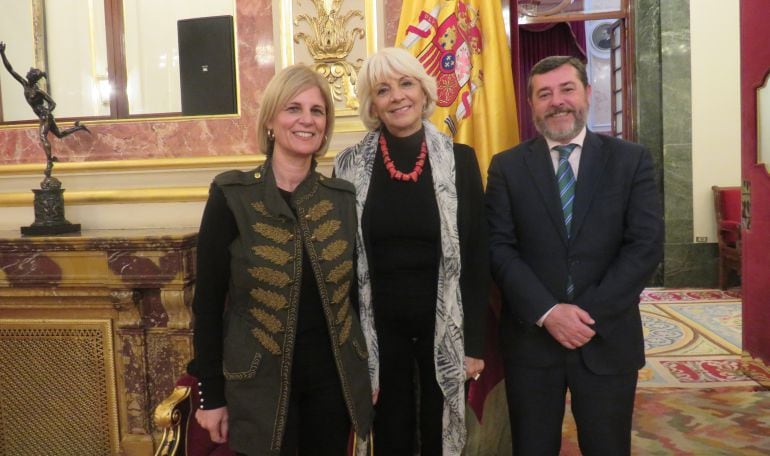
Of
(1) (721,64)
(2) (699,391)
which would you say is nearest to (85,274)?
(2) (699,391)

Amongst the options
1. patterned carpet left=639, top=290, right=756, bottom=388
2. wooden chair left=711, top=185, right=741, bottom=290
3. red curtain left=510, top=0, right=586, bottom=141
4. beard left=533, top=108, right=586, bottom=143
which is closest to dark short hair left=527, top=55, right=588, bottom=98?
beard left=533, top=108, right=586, bottom=143

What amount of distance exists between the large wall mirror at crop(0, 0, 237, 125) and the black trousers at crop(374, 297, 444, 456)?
182 cm

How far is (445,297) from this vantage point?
1734mm

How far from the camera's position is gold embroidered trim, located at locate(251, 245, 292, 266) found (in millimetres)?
1415

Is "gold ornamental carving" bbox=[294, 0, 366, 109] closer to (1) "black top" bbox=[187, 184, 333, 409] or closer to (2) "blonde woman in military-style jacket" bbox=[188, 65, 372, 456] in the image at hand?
(2) "blonde woman in military-style jacket" bbox=[188, 65, 372, 456]

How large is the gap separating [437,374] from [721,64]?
5.83 metres

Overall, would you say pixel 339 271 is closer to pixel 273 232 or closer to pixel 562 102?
pixel 273 232

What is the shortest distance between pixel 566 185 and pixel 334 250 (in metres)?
0.75

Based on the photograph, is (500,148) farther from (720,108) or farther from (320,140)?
(720,108)

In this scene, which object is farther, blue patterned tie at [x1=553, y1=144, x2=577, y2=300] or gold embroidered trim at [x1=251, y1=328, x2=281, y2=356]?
blue patterned tie at [x1=553, y1=144, x2=577, y2=300]

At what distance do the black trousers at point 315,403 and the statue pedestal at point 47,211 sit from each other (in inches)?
69.4

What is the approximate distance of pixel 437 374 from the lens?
176 centimetres

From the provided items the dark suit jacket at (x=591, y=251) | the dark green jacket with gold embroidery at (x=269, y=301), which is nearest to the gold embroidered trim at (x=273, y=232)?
the dark green jacket with gold embroidery at (x=269, y=301)

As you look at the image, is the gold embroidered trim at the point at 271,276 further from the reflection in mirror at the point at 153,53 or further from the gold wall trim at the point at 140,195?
the reflection in mirror at the point at 153,53
